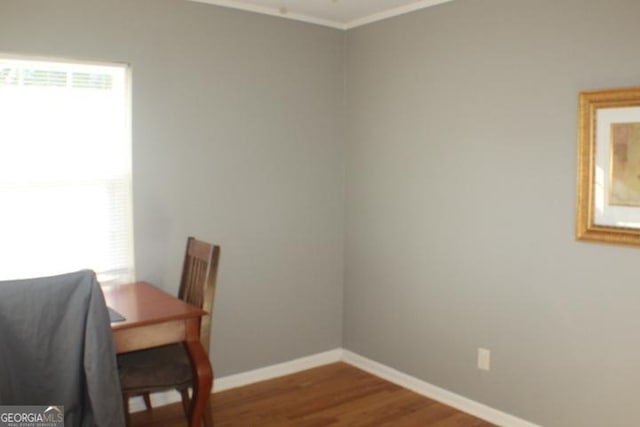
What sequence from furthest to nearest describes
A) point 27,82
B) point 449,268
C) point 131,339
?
point 449,268 → point 27,82 → point 131,339

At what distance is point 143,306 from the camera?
2.79m

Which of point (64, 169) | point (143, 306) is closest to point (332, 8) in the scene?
point (64, 169)

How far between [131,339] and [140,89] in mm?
1389

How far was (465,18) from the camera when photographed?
3297 millimetres

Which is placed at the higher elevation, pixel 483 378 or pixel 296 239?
pixel 296 239

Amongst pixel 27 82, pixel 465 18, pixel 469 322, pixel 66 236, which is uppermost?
pixel 465 18

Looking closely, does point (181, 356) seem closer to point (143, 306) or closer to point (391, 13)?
point (143, 306)

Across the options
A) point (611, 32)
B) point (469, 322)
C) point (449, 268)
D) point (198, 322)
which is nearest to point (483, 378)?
point (469, 322)

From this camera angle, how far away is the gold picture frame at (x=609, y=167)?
104 inches

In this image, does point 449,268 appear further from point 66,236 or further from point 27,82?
point 27,82

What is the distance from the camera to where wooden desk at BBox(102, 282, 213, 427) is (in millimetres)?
2569

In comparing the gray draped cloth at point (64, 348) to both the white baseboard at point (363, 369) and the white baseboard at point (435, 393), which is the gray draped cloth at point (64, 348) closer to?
the white baseboard at point (363, 369)

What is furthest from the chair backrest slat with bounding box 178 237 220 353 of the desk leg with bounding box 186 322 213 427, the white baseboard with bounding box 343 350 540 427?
the white baseboard with bounding box 343 350 540 427

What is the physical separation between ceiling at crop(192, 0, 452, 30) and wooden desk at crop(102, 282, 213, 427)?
5.76ft
